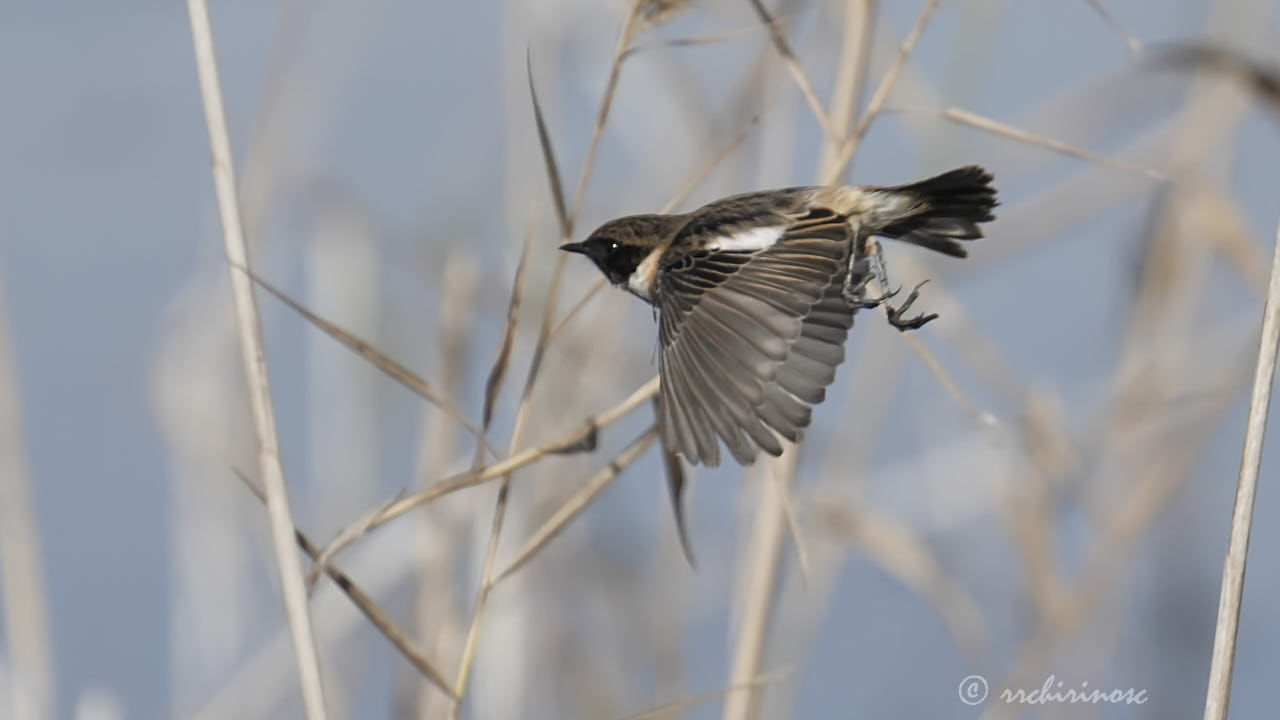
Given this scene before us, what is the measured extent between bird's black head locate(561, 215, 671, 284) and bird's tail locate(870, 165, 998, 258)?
0.29 metres

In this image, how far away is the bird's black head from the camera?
166cm

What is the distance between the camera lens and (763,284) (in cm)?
139

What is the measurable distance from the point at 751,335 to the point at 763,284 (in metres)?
0.09

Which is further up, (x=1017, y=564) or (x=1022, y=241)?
(x=1022, y=241)

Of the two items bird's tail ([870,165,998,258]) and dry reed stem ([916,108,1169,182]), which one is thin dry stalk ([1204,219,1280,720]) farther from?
bird's tail ([870,165,998,258])

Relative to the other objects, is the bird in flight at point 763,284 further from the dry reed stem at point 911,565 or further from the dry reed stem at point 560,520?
the dry reed stem at point 911,565

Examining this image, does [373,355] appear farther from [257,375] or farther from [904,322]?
[904,322]

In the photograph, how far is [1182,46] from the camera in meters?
1.81

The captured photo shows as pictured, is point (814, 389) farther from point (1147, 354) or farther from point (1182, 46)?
point (1147, 354)

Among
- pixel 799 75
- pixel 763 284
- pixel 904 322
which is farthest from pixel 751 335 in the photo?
pixel 799 75

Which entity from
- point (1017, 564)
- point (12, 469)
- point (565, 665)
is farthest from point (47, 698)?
point (1017, 564)

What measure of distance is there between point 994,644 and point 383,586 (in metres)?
1.11

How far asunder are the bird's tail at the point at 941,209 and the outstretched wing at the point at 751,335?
4.3 inches

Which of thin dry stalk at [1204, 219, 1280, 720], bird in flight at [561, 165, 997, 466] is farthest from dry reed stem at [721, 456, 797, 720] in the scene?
thin dry stalk at [1204, 219, 1280, 720]
